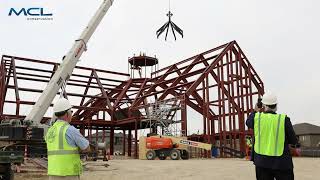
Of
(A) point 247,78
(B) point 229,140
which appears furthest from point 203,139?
(A) point 247,78

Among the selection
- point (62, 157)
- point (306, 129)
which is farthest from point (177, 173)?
point (306, 129)

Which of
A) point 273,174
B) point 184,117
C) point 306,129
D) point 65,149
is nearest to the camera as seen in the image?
point 65,149

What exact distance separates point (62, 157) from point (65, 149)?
10 centimetres

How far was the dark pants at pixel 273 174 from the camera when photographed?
14.4 feet

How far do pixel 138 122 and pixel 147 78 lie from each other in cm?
749

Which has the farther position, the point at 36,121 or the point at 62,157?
the point at 36,121

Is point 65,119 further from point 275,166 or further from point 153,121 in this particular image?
point 153,121

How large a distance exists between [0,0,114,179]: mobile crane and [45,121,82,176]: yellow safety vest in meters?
5.09

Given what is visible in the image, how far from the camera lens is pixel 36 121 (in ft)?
50.5

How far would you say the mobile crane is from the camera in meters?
9.18

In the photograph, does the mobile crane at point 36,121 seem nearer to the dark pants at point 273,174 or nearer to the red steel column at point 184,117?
the dark pants at point 273,174

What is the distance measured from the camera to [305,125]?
212 ft

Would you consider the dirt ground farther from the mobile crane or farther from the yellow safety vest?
the yellow safety vest

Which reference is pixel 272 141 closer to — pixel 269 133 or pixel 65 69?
pixel 269 133
